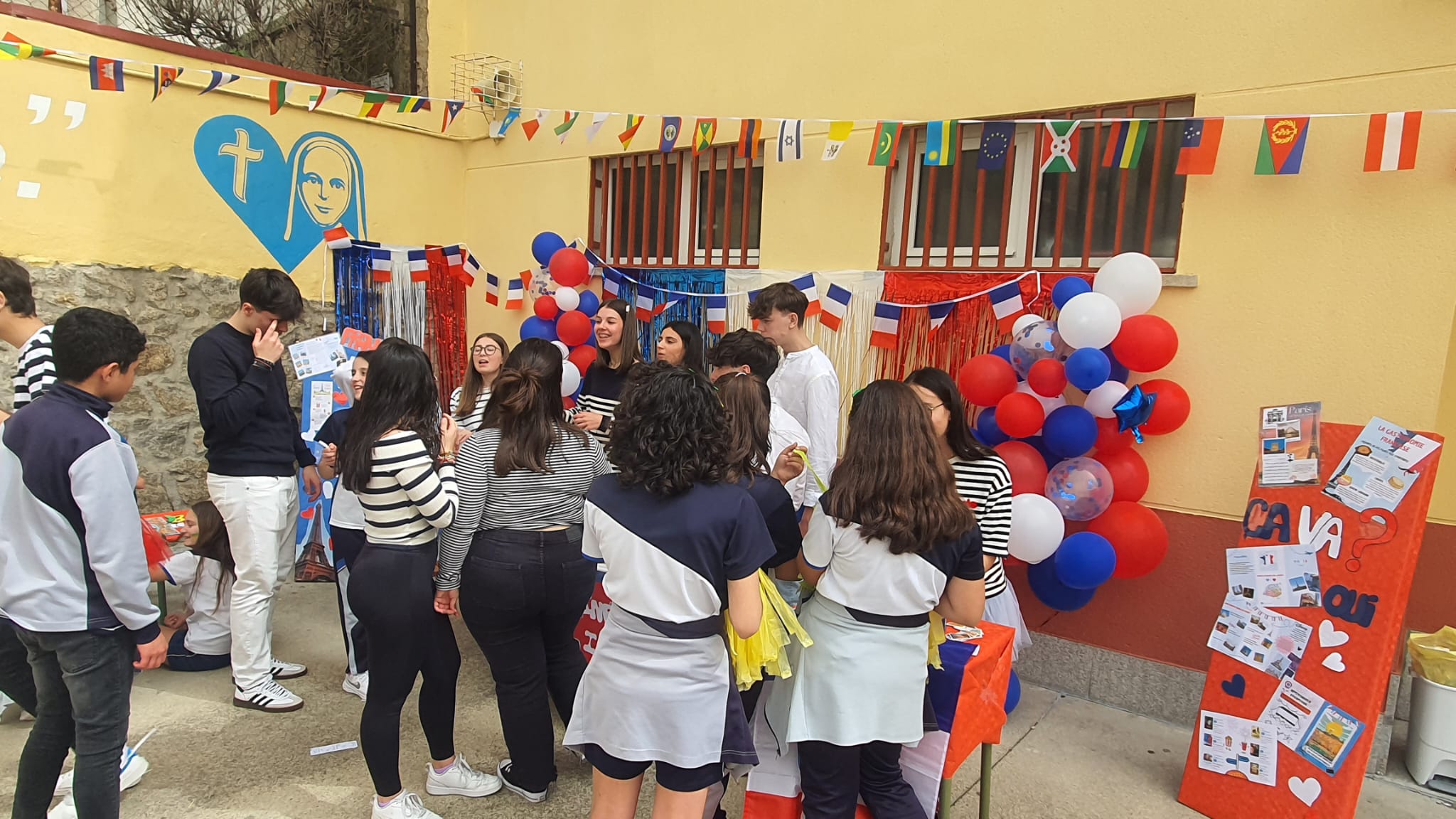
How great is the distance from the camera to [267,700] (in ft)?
12.1

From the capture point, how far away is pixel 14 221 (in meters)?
4.69

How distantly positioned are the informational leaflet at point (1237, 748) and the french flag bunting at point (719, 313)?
3.12 meters

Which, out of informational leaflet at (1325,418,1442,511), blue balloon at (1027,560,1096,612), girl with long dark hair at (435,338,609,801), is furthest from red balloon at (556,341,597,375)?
informational leaflet at (1325,418,1442,511)

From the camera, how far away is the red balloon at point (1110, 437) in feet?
12.0

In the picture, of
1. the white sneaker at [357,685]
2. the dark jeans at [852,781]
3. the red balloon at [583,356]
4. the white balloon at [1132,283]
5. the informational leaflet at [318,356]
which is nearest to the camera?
the dark jeans at [852,781]

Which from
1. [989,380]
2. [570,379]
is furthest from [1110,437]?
[570,379]

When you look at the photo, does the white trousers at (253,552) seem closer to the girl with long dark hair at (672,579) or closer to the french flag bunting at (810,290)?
the girl with long dark hair at (672,579)

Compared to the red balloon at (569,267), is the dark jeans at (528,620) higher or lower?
lower

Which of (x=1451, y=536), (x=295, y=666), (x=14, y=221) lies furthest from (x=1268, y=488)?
(x=14, y=221)

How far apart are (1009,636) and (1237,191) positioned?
88.1 inches

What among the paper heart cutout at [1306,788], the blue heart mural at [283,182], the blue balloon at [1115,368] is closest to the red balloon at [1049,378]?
the blue balloon at [1115,368]

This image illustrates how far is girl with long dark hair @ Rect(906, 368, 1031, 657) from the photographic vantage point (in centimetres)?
288

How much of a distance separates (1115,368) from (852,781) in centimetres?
222

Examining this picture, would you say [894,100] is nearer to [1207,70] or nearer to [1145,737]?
[1207,70]
